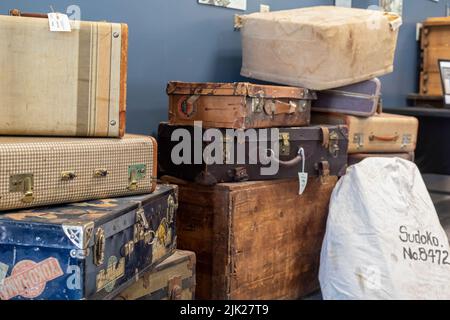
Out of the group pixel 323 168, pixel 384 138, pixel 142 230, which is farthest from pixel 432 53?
pixel 142 230

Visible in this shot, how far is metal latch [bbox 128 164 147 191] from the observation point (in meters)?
1.70

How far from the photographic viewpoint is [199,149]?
84.2 inches

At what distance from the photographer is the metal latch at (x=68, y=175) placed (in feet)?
4.99

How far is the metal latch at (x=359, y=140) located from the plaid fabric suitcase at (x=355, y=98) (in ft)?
0.32

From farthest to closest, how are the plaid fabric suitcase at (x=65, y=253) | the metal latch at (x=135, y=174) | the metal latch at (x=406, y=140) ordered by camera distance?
1. the metal latch at (x=406, y=140)
2. the metal latch at (x=135, y=174)
3. the plaid fabric suitcase at (x=65, y=253)

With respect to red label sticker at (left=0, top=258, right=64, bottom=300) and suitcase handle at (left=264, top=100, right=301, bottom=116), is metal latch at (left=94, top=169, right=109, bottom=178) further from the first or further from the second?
suitcase handle at (left=264, top=100, right=301, bottom=116)

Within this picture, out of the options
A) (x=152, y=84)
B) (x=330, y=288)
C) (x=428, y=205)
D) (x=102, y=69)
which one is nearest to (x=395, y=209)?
(x=428, y=205)

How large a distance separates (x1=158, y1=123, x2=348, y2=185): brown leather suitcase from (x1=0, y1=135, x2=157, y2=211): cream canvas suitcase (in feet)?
1.23


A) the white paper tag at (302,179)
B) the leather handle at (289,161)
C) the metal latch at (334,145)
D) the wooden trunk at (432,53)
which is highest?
the wooden trunk at (432,53)

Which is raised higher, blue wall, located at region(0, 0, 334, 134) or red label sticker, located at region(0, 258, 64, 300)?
blue wall, located at region(0, 0, 334, 134)

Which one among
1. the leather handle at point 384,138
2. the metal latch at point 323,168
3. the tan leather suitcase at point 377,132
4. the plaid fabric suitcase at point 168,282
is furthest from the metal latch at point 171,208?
the leather handle at point 384,138

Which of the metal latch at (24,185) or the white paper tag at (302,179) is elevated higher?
the metal latch at (24,185)

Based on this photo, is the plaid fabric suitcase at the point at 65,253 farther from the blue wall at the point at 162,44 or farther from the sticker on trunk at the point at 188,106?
the blue wall at the point at 162,44

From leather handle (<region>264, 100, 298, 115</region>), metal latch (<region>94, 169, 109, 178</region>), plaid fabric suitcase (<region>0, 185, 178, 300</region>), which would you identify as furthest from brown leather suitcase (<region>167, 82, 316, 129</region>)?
plaid fabric suitcase (<region>0, 185, 178, 300</region>)
